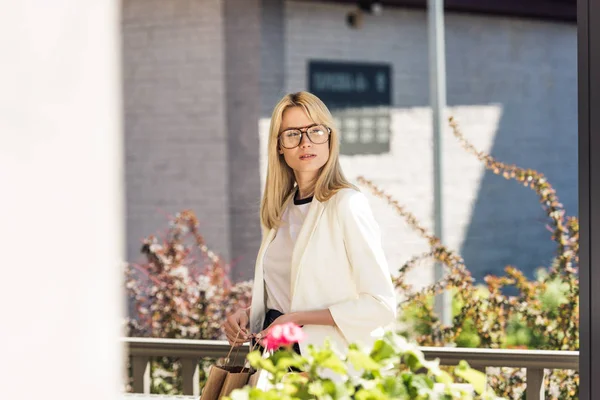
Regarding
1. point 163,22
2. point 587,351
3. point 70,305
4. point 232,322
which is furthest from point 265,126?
point 70,305

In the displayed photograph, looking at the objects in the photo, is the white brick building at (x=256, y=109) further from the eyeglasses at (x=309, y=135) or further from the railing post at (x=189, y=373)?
the eyeglasses at (x=309, y=135)

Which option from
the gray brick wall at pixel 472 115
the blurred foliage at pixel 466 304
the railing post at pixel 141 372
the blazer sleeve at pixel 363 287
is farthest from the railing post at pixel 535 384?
the gray brick wall at pixel 472 115

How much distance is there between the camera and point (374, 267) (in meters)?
2.32

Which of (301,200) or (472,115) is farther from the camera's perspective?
(472,115)

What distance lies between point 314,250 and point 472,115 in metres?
5.42

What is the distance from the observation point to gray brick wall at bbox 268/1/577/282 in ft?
23.2

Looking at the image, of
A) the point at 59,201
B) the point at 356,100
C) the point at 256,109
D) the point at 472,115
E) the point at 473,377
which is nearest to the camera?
the point at 59,201

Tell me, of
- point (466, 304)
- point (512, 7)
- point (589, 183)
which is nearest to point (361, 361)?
point (589, 183)

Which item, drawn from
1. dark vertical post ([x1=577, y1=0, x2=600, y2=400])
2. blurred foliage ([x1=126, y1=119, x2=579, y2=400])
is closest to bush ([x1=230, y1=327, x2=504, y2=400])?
dark vertical post ([x1=577, y1=0, x2=600, y2=400])

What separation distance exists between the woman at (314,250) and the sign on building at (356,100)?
4342 mm

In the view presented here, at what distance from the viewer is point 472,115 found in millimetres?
7559

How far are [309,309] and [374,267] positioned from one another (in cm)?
21

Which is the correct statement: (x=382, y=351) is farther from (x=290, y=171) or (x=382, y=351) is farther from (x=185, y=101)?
(x=185, y=101)

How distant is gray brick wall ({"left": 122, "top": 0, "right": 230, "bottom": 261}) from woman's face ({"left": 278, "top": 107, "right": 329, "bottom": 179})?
434 cm
